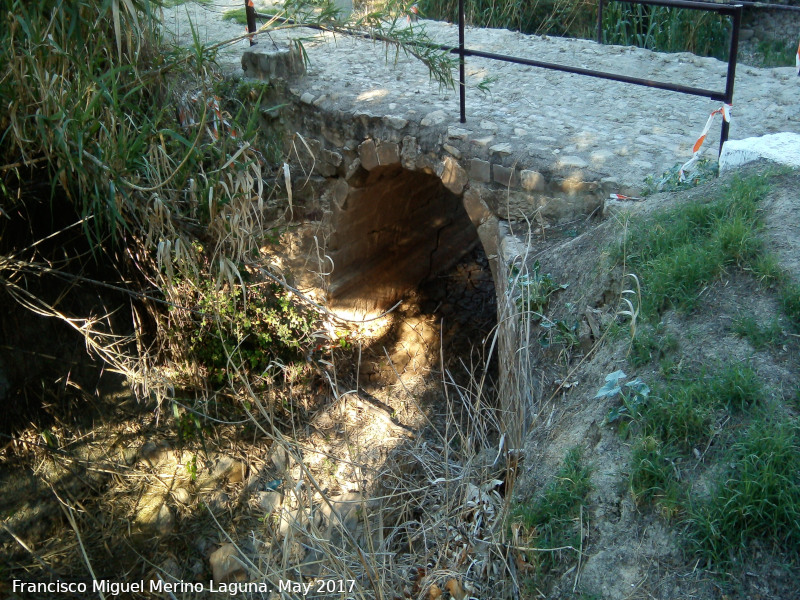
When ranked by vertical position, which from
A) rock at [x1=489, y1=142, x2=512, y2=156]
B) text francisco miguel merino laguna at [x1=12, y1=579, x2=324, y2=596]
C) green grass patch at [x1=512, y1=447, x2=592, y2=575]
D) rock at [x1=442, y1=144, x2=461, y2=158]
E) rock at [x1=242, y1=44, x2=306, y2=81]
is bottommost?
text francisco miguel merino laguna at [x1=12, y1=579, x2=324, y2=596]

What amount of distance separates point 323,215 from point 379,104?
98 centimetres

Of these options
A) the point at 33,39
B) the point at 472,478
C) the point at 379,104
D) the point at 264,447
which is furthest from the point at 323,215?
the point at 472,478

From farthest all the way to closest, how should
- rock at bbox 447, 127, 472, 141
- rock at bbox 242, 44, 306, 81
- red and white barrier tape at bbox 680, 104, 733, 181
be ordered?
rock at bbox 242, 44, 306, 81 → rock at bbox 447, 127, 472, 141 → red and white barrier tape at bbox 680, 104, 733, 181

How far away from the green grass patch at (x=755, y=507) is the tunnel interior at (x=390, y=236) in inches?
129

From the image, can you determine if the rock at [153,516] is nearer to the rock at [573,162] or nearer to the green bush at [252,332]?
the green bush at [252,332]

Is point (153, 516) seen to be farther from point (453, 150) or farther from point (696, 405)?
point (696, 405)

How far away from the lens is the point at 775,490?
6.23 feet

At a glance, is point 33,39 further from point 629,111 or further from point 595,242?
point 629,111

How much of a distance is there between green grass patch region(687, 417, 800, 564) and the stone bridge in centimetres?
185

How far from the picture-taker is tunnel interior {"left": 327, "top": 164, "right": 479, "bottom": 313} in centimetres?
541

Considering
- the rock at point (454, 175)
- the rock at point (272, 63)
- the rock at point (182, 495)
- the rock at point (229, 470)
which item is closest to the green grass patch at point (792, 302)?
the rock at point (454, 175)

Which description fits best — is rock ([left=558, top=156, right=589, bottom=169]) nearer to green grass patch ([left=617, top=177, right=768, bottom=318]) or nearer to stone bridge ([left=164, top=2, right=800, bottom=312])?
stone bridge ([left=164, top=2, right=800, bottom=312])

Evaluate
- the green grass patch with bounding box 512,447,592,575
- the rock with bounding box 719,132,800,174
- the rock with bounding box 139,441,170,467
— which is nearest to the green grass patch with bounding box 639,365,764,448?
the green grass patch with bounding box 512,447,592,575

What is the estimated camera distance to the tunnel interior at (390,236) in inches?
213
